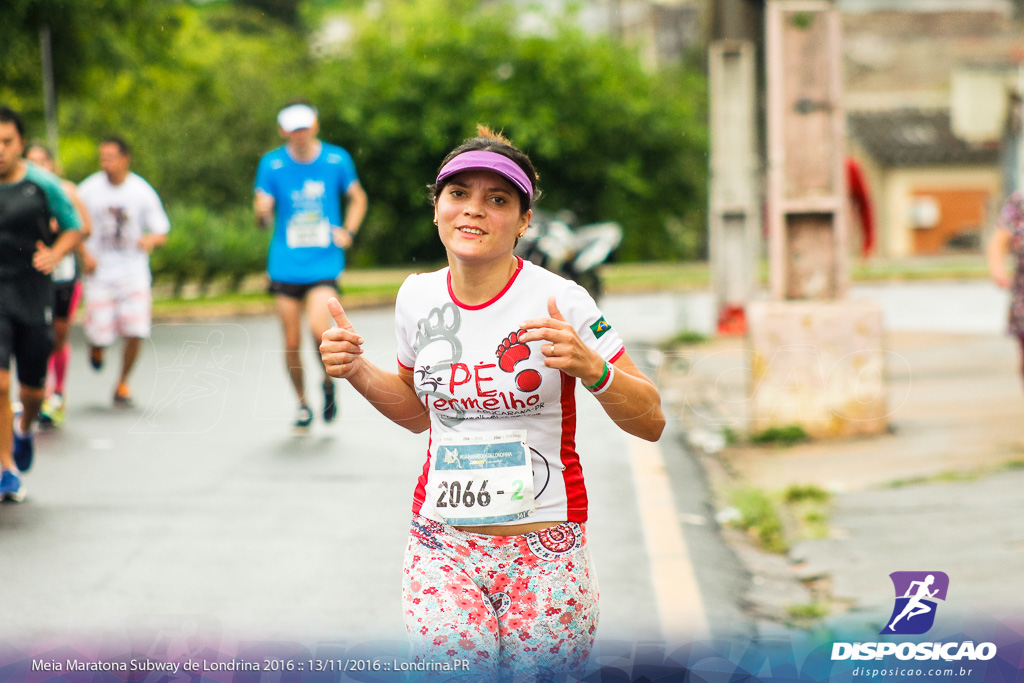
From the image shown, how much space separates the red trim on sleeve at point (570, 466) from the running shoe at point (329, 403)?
15.2 ft

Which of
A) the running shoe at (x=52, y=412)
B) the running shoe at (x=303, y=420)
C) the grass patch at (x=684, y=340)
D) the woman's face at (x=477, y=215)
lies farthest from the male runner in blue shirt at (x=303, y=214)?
the grass patch at (x=684, y=340)

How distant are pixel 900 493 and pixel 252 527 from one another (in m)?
3.06

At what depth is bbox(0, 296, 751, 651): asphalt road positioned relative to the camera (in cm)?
485

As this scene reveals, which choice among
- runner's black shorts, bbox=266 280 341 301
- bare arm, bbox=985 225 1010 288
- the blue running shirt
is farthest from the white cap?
bare arm, bbox=985 225 1010 288

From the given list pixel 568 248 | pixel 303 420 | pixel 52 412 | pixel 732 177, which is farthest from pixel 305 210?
pixel 732 177

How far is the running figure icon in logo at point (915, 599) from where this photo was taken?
173 inches

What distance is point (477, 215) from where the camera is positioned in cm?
291

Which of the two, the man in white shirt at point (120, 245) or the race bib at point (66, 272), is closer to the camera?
the race bib at point (66, 272)

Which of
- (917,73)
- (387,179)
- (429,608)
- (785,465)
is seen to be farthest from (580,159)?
(917,73)

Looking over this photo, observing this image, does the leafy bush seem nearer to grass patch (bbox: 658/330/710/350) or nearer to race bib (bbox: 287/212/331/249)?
grass patch (bbox: 658/330/710/350)

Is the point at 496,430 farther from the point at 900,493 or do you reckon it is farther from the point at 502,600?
the point at 900,493

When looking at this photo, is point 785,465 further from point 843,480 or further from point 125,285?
point 125,285

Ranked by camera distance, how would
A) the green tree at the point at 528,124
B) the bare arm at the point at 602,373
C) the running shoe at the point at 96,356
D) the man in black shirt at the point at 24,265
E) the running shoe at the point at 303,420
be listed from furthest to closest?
1. the green tree at the point at 528,124
2. the running shoe at the point at 96,356
3. the running shoe at the point at 303,420
4. the man in black shirt at the point at 24,265
5. the bare arm at the point at 602,373

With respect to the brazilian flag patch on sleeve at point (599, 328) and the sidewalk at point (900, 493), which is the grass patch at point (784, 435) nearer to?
the sidewalk at point (900, 493)
